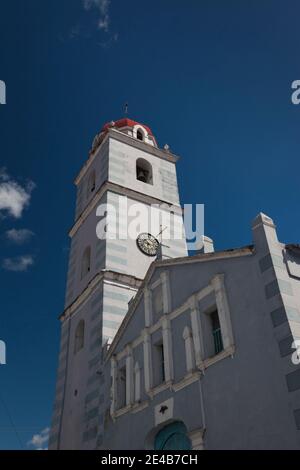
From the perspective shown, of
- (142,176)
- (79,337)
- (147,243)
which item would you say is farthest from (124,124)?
(79,337)

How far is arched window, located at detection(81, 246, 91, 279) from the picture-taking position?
2752 cm

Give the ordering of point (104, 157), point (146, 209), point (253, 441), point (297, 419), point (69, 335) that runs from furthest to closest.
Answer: point (104, 157) → point (146, 209) → point (69, 335) → point (253, 441) → point (297, 419)

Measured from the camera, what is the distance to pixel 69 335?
1013 inches

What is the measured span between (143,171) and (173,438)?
65.9 feet

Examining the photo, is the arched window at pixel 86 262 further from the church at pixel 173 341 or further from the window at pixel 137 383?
the window at pixel 137 383

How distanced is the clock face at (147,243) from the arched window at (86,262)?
10.6 ft

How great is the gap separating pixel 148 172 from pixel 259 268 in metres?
18.7

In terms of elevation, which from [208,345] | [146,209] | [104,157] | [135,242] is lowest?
[208,345]

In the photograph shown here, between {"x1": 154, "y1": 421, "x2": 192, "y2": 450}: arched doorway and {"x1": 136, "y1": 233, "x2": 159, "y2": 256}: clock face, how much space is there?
11525 millimetres

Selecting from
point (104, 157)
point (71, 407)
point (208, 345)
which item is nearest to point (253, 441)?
point (208, 345)

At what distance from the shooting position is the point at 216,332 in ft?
51.6

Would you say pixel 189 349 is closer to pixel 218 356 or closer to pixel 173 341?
pixel 173 341

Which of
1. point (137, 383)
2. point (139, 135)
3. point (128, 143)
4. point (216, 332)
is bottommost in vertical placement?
point (137, 383)
